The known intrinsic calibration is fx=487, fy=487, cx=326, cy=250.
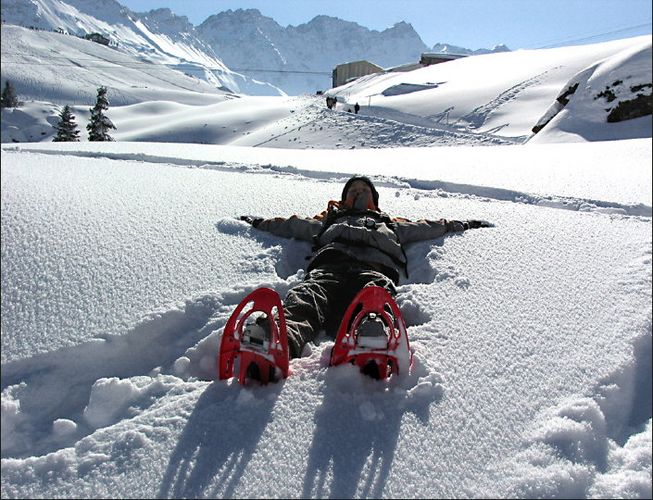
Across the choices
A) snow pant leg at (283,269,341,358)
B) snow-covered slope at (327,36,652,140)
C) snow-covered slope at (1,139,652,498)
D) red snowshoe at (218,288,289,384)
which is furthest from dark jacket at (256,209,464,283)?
snow-covered slope at (327,36,652,140)

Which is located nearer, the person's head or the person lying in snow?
the person lying in snow

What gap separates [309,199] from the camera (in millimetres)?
3744

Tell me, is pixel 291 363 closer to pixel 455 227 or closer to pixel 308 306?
pixel 308 306

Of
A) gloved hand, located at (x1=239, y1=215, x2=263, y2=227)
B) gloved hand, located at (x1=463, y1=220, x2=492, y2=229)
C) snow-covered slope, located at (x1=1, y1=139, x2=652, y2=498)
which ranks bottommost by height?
snow-covered slope, located at (x1=1, y1=139, x2=652, y2=498)

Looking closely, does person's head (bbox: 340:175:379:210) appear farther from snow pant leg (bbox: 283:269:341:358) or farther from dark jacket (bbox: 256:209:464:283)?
snow pant leg (bbox: 283:269:341:358)

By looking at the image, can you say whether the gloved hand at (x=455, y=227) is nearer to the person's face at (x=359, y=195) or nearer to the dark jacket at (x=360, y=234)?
the dark jacket at (x=360, y=234)

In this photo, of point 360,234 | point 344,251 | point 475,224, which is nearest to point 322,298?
point 344,251

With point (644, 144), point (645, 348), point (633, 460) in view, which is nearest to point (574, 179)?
point (644, 144)

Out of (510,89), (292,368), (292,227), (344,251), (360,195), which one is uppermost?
(510,89)

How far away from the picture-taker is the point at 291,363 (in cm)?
185

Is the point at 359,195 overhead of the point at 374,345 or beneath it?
overhead

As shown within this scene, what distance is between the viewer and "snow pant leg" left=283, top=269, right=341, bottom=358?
1.98 metres

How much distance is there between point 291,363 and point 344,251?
929 mm

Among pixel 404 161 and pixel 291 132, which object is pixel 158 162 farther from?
pixel 291 132
